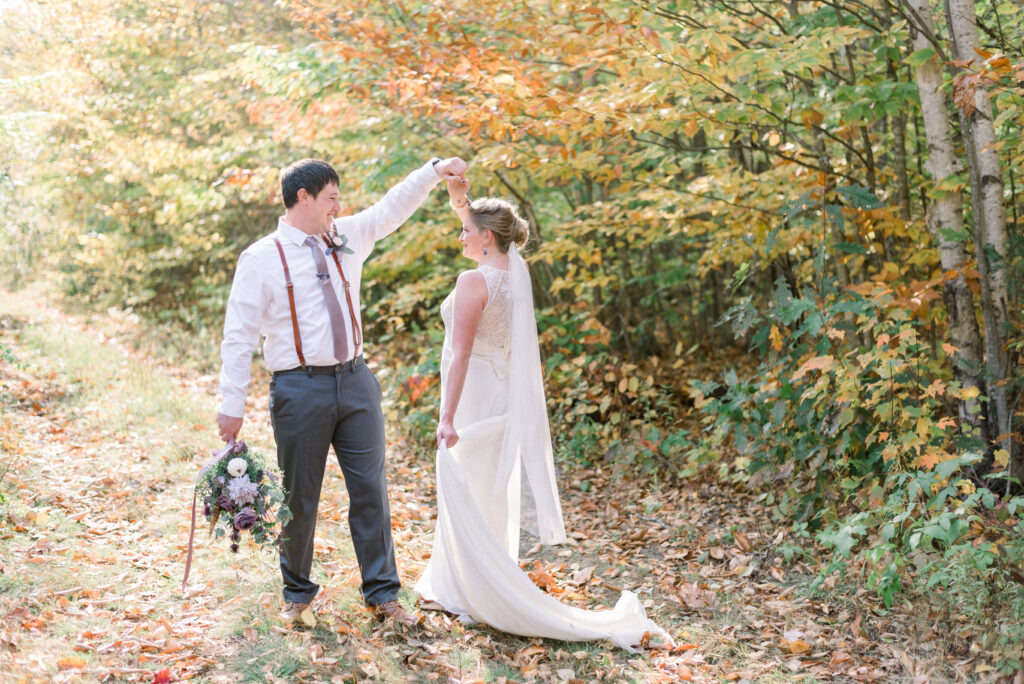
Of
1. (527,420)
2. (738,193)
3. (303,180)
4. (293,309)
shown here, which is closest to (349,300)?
(293,309)

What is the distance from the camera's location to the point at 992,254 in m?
4.54

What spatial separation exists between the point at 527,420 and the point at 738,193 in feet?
11.3

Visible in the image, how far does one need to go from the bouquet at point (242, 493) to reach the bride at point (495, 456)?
2.54ft

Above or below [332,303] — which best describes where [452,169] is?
above

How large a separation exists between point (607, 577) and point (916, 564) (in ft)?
5.55

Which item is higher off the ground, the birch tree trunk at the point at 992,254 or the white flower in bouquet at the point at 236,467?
the birch tree trunk at the point at 992,254

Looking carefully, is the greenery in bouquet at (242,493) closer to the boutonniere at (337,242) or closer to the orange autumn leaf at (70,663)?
the orange autumn leaf at (70,663)

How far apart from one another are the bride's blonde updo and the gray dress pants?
2.84 feet

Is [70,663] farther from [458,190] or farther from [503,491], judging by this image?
[458,190]

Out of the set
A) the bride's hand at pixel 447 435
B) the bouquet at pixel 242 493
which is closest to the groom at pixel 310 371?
the bouquet at pixel 242 493

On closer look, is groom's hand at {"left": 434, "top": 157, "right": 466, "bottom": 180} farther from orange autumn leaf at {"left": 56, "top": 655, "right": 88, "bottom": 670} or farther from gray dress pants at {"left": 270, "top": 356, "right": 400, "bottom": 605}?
orange autumn leaf at {"left": 56, "top": 655, "right": 88, "bottom": 670}

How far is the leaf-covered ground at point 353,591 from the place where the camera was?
3.49 m

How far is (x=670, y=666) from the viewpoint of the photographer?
11.9 ft

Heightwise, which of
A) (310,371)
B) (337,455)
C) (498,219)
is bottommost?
(337,455)
